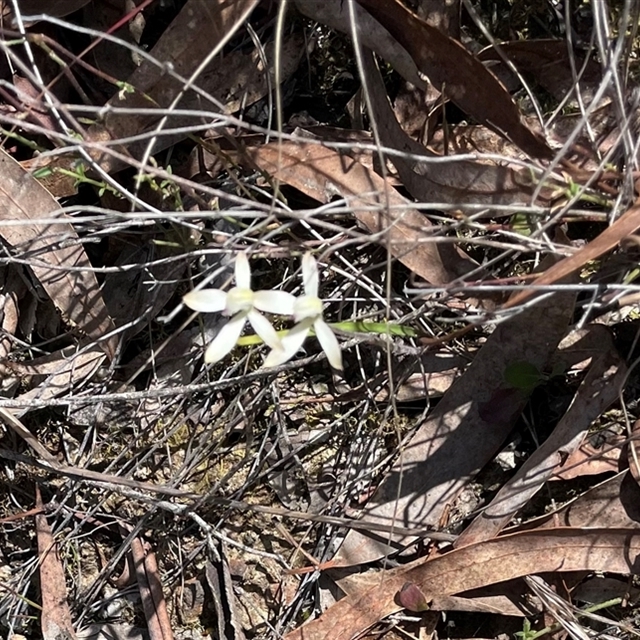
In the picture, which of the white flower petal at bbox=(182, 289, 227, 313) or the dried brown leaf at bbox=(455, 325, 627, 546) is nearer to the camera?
the white flower petal at bbox=(182, 289, 227, 313)

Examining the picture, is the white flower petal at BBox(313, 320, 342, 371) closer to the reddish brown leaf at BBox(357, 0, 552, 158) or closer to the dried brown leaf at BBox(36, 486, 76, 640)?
the reddish brown leaf at BBox(357, 0, 552, 158)

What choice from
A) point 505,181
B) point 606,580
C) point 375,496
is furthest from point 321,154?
point 606,580

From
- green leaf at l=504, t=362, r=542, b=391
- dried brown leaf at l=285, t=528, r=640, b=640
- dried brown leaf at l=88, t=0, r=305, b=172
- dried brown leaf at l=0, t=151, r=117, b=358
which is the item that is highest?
dried brown leaf at l=88, t=0, r=305, b=172

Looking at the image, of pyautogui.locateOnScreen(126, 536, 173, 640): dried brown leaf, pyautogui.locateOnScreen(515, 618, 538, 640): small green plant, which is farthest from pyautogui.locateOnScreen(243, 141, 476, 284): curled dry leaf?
pyautogui.locateOnScreen(126, 536, 173, 640): dried brown leaf

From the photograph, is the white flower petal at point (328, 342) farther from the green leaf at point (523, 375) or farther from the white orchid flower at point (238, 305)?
the green leaf at point (523, 375)

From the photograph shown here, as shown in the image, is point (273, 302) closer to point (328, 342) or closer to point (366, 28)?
point (328, 342)

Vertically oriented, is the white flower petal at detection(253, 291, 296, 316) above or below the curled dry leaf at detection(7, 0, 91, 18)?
below

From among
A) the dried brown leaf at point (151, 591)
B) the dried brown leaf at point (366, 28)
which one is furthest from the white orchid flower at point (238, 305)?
the dried brown leaf at point (151, 591)
